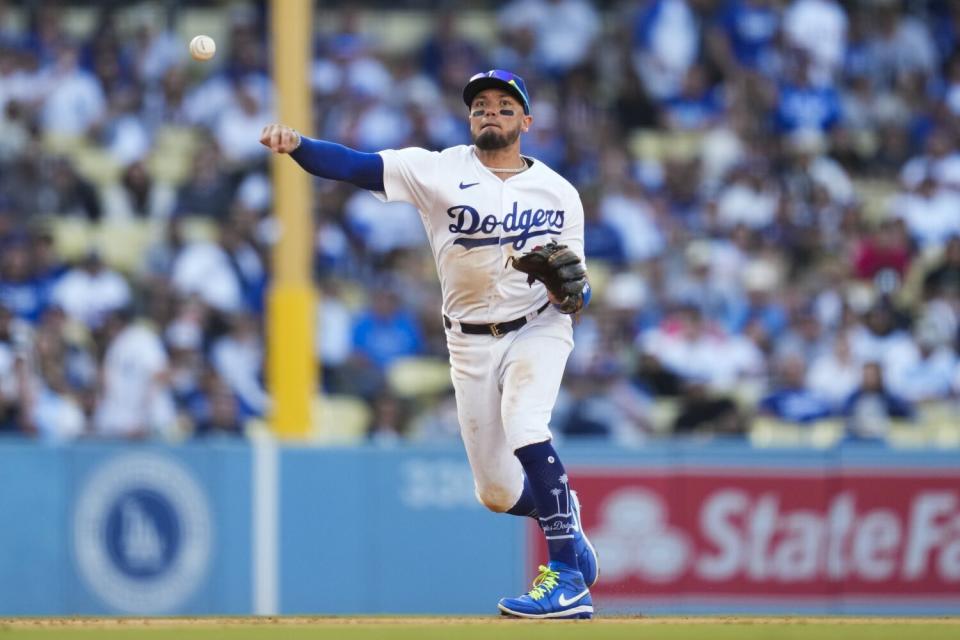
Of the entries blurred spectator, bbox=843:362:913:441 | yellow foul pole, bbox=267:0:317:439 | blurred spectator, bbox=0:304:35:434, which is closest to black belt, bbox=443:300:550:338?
yellow foul pole, bbox=267:0:317:439

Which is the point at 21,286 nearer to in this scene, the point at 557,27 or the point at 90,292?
the point at 90,292

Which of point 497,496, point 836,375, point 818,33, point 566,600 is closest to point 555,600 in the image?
point 566,600

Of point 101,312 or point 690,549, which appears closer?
point 690,549

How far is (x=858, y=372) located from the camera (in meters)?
13.6

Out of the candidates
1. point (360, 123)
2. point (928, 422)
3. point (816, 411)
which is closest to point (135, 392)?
point (360, 123)

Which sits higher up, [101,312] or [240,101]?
[240,101]

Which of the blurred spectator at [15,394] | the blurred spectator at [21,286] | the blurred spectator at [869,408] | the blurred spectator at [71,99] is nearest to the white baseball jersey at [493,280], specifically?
the blurred spectator at [15,394]

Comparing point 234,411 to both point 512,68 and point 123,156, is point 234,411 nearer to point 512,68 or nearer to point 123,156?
point 123,156

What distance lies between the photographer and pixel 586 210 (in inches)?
588

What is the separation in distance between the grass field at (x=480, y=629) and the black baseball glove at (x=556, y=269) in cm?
131

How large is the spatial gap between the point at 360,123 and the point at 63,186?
103 inches

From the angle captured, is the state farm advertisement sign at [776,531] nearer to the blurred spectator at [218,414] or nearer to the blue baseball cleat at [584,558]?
the blurred spectator at [218,414]

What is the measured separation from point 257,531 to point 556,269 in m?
5.27

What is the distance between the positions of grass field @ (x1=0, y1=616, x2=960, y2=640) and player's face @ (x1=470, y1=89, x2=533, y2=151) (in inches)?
76.5
